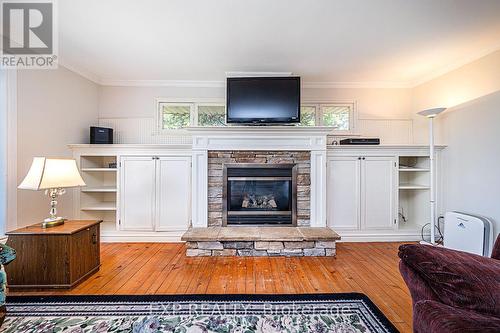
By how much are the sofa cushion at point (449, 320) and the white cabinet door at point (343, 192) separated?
92.6 inches

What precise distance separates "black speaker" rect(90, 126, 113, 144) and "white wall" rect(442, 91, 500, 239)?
481 cm

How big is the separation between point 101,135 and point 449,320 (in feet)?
13.1

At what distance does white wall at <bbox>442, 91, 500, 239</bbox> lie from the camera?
2.54 meters

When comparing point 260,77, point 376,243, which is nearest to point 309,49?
point 260,77

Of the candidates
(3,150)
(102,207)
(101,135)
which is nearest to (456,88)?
(101,135)

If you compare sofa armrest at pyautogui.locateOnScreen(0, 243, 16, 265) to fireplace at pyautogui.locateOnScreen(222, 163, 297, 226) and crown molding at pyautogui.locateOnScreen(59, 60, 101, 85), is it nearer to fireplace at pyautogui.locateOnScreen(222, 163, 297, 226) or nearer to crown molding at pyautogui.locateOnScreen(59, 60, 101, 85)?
fireplace at pyautogui.locateOnScreen(222, 163, 297, 226)

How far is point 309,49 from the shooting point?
2.69 meters

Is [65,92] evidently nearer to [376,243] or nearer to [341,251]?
[341,251]

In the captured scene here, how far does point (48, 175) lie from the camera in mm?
2057

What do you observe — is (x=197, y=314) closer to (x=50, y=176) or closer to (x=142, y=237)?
(x=50, y=176)

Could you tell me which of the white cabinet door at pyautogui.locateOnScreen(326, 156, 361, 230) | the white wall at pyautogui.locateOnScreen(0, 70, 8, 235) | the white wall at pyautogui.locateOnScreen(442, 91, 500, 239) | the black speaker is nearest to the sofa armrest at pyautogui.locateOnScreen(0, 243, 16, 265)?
the white wall at pyautogui.locateOnScreen(0, 70, 8, 235)

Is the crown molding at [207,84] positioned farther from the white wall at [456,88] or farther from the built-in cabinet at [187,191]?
the built-in cabinet at [187,191]

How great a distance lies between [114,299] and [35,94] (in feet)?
8.07

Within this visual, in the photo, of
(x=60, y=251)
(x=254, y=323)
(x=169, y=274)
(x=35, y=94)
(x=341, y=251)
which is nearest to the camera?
(x=254, y=323)
